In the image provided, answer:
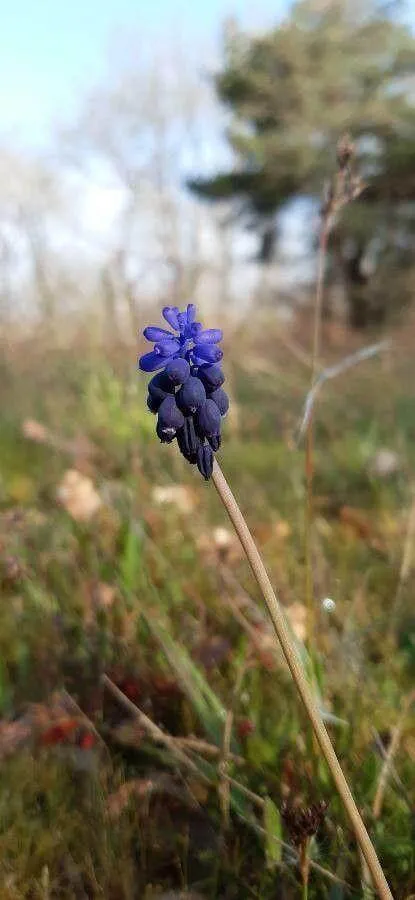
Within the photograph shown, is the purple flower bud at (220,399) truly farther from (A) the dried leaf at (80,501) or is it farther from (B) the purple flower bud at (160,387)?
(A) the dried leaf at (80,501)

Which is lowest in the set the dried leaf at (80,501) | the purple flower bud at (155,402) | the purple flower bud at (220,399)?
the purple flower bud at (220,399)

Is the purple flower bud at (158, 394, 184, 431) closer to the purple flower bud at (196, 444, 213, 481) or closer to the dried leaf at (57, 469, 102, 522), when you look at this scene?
the purple flower bud at (196, 444, 213, 481)

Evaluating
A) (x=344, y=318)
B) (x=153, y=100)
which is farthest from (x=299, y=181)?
(x=153, y=100)

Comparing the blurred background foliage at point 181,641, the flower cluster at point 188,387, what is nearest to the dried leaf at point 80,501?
the blurred background foliage at point 181,641

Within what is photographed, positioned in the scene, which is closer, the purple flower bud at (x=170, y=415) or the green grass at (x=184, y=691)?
the purple flower bud at (x=170, y=415)

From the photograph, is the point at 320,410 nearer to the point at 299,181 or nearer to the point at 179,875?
the point at 179,875

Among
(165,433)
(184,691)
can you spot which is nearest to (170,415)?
(165,433)

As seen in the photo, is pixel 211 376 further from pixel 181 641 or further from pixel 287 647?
pixel 181 641
